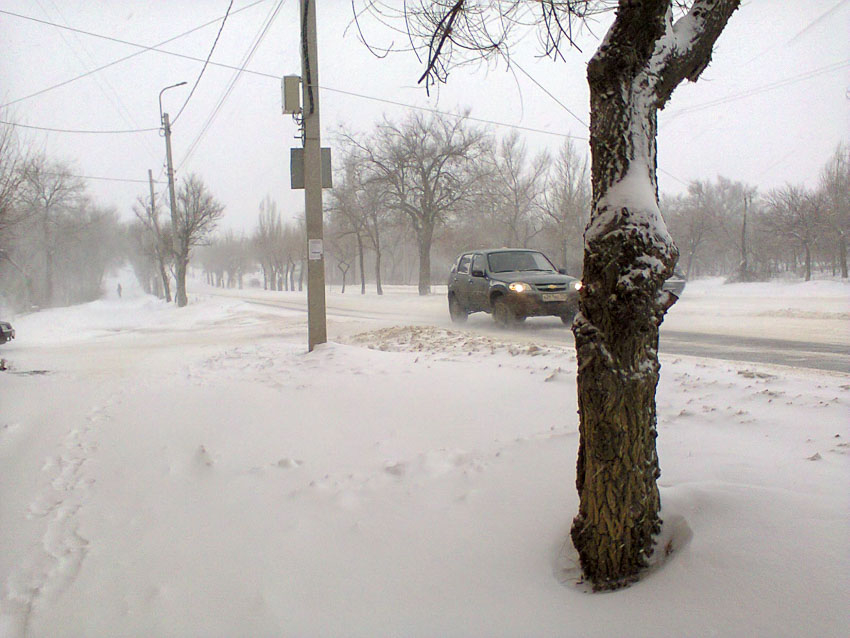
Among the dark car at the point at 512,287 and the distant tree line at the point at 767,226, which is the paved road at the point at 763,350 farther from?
the distant tree line at the point at 767,226

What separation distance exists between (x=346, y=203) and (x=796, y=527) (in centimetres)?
2772

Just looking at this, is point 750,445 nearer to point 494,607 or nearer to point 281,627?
point 494,607

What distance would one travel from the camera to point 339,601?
82.7 inches

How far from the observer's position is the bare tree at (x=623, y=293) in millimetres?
1920

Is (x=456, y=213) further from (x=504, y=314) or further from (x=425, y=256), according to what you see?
(x=504, y=314)

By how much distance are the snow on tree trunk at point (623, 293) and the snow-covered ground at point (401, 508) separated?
0.20 m

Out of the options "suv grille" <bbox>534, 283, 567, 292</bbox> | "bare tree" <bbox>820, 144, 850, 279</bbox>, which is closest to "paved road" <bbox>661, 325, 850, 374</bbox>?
"suv grille" <bbox>534, 283, 567, 292</bbox>

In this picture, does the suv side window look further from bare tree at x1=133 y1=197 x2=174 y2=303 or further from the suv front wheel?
bare tree at x1=133 y1=197 x2=174 y2=303

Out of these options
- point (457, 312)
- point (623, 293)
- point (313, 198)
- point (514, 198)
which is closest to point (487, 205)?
point (514, 198)

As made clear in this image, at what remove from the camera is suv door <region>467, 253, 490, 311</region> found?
11102 mm

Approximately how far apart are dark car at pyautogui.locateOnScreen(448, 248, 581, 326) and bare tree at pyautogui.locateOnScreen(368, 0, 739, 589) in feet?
27.4

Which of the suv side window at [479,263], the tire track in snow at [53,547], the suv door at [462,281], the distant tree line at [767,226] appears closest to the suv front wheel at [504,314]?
the suv side window at [479,263]

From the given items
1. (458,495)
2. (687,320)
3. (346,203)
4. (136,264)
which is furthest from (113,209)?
(458,495)

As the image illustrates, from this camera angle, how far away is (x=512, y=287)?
34.3 feet
